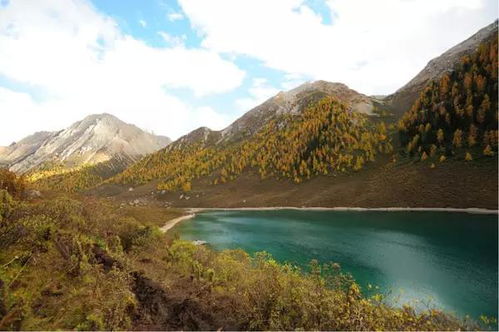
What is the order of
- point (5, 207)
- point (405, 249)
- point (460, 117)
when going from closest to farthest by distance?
point (5, 207)
point (405, 249)
point (460, 117)

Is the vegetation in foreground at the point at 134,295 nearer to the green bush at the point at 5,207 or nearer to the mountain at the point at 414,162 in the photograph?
the green bush at the point at 5,207

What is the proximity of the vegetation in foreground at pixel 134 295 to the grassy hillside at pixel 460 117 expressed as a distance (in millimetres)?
126716

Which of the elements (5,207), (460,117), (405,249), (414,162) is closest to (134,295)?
(5,207)

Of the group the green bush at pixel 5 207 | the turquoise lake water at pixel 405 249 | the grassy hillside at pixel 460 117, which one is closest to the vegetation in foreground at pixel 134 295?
the green bush at pixel 5 207

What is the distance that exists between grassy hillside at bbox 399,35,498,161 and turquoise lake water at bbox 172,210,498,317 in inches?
1746

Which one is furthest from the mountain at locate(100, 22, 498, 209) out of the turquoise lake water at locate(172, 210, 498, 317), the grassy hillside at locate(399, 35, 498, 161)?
the turquoise lake water at locate(172, 210, 498, 317)

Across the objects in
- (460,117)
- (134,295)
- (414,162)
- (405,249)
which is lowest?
(405,249)

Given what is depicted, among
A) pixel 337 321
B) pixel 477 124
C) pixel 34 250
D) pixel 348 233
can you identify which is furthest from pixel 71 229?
pixel 477 124

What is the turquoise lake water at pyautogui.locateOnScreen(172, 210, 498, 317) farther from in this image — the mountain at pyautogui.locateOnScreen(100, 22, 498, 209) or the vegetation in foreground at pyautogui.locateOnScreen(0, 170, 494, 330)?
the mountain at pyautogui.locateOnScreen(100, 22, 498, 209)

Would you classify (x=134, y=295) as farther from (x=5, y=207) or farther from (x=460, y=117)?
(x=460, y=117)

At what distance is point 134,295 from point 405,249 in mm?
54062

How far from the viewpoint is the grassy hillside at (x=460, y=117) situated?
122 meters

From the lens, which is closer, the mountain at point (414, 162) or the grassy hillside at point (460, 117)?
the mountain at point (414, 162)

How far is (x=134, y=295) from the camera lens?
13.1 metres
